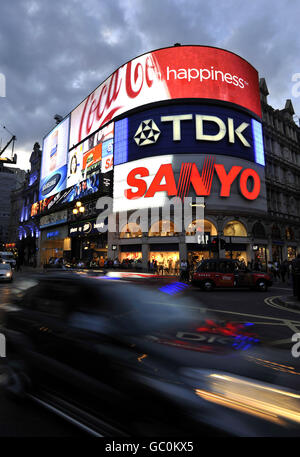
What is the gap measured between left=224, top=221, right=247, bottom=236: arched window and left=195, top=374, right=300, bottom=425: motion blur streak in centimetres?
2733

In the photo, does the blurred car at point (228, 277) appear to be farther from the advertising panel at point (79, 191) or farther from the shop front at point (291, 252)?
the shop front at point (291, 252)

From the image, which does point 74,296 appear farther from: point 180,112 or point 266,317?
point 180,112

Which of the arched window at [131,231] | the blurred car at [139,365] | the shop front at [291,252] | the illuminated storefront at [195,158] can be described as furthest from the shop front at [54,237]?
the blurred car at [139,365]

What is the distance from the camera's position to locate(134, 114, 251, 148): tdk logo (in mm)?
28156

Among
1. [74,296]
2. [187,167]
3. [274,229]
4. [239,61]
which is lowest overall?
[74,296]

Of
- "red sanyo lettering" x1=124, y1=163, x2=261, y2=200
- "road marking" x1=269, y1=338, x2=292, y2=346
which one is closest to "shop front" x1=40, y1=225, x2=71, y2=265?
"red sanyo lettering" x1=124, y1=163, x2=261, y2=200

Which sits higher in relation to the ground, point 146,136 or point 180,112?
point 180,112

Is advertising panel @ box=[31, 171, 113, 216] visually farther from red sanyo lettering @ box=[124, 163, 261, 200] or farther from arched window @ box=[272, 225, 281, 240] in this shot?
arched window @ box=[272, 225, 281, 240]

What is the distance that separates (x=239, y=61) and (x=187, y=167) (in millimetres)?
16718

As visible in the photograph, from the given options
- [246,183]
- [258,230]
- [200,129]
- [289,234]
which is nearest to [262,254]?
[258,230]

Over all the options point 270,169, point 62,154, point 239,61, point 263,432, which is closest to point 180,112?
point 239,61

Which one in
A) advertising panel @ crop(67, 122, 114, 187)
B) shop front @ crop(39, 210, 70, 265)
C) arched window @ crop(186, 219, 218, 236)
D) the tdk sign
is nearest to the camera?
arched window @ crop(186, 219, 218, 236)
